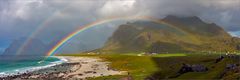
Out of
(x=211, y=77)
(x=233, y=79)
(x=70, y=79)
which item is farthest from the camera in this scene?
(x=70, y=79)

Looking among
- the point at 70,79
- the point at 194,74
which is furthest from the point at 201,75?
the point at 70,79

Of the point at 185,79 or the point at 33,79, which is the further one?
the point at 33,79

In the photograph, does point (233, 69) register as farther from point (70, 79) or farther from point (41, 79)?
point (41, 79)

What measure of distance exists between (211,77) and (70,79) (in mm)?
54712

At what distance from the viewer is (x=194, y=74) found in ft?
213

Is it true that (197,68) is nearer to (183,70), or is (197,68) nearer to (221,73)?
(183,70)

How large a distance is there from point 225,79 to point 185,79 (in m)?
8.97

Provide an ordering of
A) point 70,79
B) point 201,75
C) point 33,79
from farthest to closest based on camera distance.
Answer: point 33,79 → point 70,79 → point 201,75

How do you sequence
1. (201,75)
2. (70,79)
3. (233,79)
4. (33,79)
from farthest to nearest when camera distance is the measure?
(33,79) < (70,79) < (201,75) < (233,79)

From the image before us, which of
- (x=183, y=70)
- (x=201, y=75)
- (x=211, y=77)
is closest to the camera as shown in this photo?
(x=211, y=77)

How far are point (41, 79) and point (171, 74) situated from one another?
5292 centimetres

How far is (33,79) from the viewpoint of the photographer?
4456 inches

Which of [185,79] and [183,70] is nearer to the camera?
[185,79]

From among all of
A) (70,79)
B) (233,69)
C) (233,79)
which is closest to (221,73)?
(233,69)
